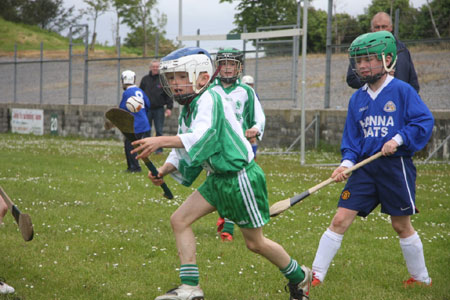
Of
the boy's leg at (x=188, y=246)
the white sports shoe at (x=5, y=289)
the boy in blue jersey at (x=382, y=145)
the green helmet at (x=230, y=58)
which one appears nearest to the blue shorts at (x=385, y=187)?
the boy in blue jersey at (x=382, y=145)

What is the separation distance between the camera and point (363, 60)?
453 centimetres

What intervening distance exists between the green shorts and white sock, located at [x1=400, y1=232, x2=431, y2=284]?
134 cm

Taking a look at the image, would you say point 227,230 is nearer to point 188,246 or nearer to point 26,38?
point 188,246

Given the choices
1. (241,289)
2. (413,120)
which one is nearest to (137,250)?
(241,289)

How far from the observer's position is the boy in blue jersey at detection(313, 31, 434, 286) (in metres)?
4.39

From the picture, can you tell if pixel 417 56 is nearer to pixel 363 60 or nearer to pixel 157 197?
pixel 157 197

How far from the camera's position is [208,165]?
3973 millimetres

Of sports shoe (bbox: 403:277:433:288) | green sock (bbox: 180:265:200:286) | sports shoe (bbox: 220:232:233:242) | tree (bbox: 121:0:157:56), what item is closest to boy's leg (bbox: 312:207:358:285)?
sports shoe (bbox: 403:277:433:288)

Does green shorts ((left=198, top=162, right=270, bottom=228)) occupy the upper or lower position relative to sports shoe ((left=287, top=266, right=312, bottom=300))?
upper

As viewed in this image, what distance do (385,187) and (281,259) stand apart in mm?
1044

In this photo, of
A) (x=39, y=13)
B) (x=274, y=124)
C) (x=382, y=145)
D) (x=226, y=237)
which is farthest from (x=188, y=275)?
(x=39, y=13)

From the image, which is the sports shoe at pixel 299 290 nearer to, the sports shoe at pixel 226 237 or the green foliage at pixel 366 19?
the sports shoe at pixel 226 237

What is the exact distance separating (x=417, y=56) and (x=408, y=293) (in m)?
11.6

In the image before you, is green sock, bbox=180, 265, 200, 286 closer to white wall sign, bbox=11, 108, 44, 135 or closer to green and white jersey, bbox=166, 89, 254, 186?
green and white jersey, bbox=166, 89, 254, 186
